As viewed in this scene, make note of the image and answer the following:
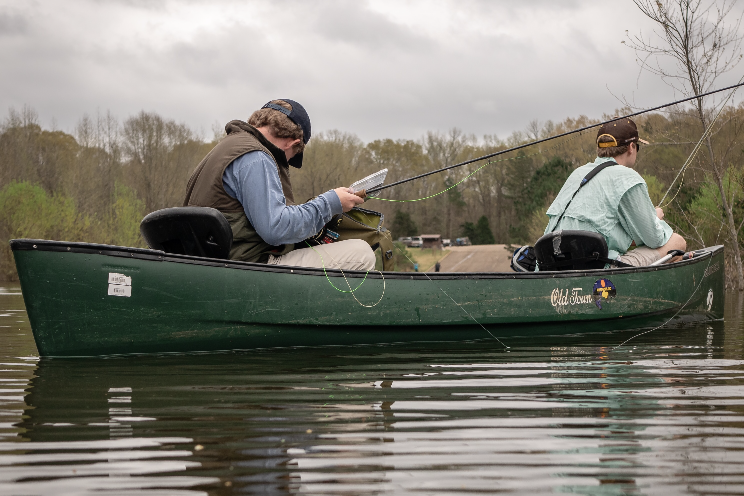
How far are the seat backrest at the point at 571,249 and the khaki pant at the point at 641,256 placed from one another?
324 mm

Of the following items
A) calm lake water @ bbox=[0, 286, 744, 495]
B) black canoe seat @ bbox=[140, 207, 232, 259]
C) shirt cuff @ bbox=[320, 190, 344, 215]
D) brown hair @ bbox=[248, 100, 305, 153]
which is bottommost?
calm lake water @ bbox=[0, 286, 744, 495]

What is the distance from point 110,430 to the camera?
240cm

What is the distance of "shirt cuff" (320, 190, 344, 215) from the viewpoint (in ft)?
14.6

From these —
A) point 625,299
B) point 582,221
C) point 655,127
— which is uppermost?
point 655,127

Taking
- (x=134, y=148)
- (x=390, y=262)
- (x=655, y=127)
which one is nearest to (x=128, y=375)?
(x=390, y=262)

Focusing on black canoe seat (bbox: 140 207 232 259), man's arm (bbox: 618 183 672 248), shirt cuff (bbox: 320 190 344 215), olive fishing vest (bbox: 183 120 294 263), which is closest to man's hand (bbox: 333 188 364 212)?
shirt cuff (bbox: 320 190 344 215)

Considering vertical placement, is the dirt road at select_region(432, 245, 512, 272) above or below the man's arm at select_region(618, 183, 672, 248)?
above

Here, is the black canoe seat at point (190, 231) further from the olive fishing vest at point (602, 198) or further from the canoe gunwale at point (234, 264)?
the olive fishing vest at point (602, 198)

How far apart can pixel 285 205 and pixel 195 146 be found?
4460 cm

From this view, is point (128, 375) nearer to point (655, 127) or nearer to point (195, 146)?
point (655, 127)

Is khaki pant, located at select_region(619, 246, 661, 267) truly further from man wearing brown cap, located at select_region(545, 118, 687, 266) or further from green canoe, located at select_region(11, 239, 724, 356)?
green canoe, located at select_region(11, 239, 724, 356)

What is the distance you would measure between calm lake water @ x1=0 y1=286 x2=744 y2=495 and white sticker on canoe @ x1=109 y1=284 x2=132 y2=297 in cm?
35

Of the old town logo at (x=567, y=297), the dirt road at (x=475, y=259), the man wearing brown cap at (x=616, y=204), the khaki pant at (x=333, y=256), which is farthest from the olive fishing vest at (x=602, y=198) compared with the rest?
the dirt road at (x=475, y=259)

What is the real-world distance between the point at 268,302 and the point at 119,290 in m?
0.82
